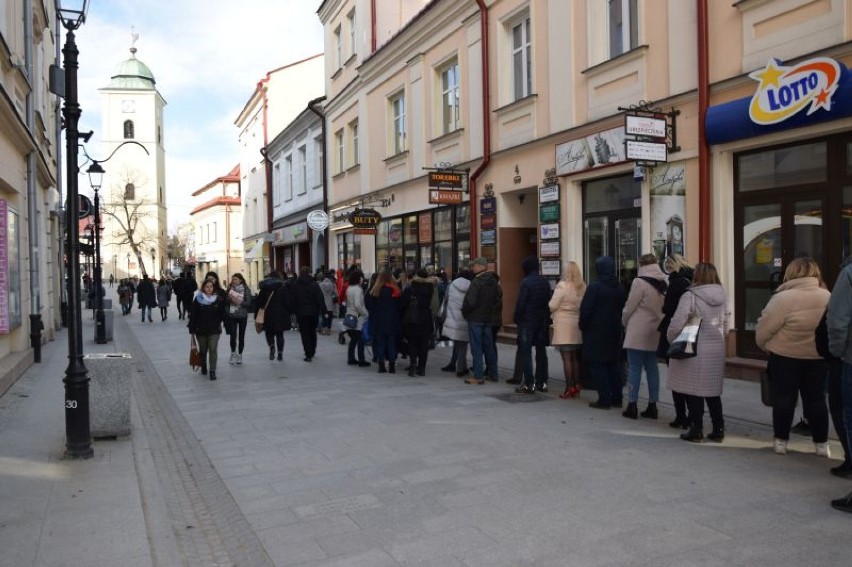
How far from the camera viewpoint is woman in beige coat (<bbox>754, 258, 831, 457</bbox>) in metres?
5.65

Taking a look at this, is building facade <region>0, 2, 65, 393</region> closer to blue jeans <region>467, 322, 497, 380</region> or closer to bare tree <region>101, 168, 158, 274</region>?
blue jeans <region>467, 322, 497, 380</region>

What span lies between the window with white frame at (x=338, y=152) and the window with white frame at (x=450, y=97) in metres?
7.99

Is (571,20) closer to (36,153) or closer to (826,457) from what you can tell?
(826,457)

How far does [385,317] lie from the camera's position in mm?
11258

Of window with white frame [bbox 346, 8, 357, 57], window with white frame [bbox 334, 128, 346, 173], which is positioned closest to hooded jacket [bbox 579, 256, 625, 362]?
window with white frame [bbox 346, 8, 357, 57]

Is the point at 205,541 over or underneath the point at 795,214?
underneath

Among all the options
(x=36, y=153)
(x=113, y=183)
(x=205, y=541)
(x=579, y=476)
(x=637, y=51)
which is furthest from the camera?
(x=113, y=183)

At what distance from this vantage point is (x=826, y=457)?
5.92m

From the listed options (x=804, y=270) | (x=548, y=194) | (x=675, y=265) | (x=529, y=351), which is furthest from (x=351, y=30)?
(x=804, y=270)

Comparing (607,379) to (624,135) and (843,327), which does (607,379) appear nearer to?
(843,327)

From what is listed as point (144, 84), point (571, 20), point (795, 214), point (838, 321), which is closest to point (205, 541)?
point (838, 321)

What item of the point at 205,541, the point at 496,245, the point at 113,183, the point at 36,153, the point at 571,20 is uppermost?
the point at 113,183

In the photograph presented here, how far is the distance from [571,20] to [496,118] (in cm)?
290

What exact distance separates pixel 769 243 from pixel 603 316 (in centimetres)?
280
